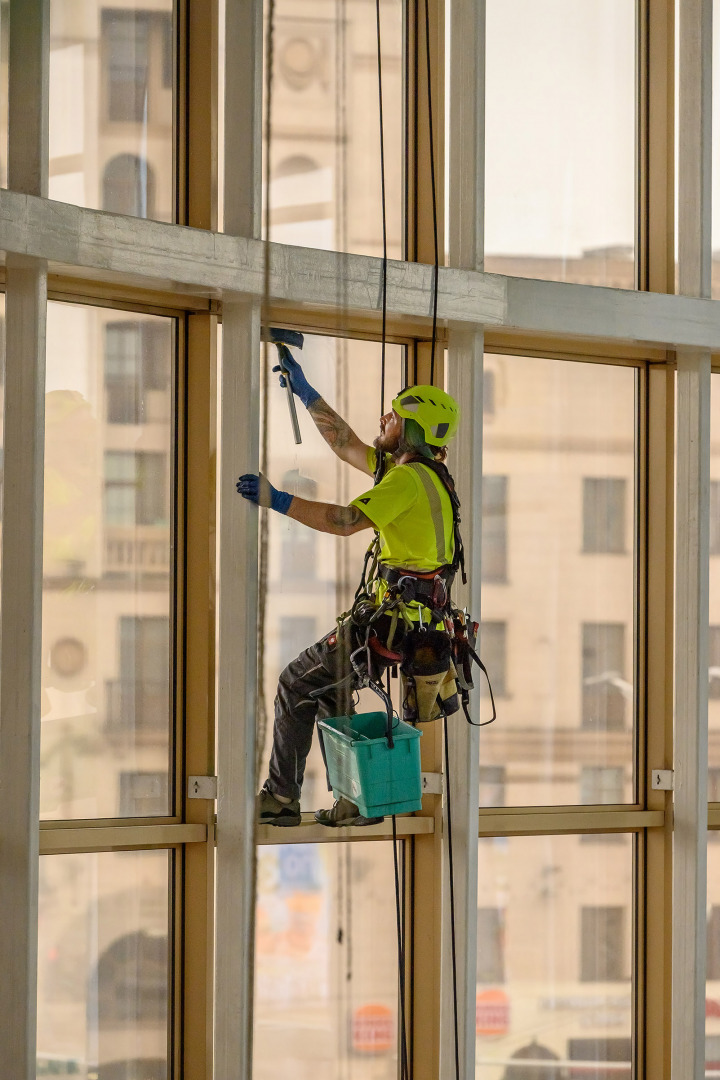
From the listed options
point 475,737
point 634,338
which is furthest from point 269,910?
point 634,338

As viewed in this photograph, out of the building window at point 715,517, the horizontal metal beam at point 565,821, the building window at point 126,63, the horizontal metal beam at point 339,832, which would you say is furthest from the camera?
the building window at point 715,517

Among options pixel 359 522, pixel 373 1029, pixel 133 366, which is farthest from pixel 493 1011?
pixel 133 366

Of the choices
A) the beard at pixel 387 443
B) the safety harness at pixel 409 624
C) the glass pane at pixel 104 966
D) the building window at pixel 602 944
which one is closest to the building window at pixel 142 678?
the glass pane at pixel 104 966

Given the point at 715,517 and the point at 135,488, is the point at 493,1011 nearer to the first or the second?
the point at 715,517

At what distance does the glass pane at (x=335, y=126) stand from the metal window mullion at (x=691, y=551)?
3.74 feet

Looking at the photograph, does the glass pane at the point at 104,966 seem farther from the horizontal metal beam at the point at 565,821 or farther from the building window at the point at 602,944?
the building window at the point at 602,944

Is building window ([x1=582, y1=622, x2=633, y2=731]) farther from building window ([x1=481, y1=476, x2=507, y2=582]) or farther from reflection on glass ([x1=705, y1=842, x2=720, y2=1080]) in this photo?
reflection on glass ([x1=705, y1=842, x2=720, y2=1080])

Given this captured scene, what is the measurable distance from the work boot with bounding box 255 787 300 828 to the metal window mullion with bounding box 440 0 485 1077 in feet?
2.35

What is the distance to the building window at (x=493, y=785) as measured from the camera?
4.48 meters

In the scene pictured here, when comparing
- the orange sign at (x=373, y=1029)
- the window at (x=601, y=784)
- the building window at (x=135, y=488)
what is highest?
the building window at (x=135, y=488)

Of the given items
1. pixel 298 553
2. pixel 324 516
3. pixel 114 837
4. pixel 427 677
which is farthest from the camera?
pixel 298 553

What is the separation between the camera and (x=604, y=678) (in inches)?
183

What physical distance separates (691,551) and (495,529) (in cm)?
76

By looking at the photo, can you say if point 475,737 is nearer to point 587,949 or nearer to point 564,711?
point 564,711
